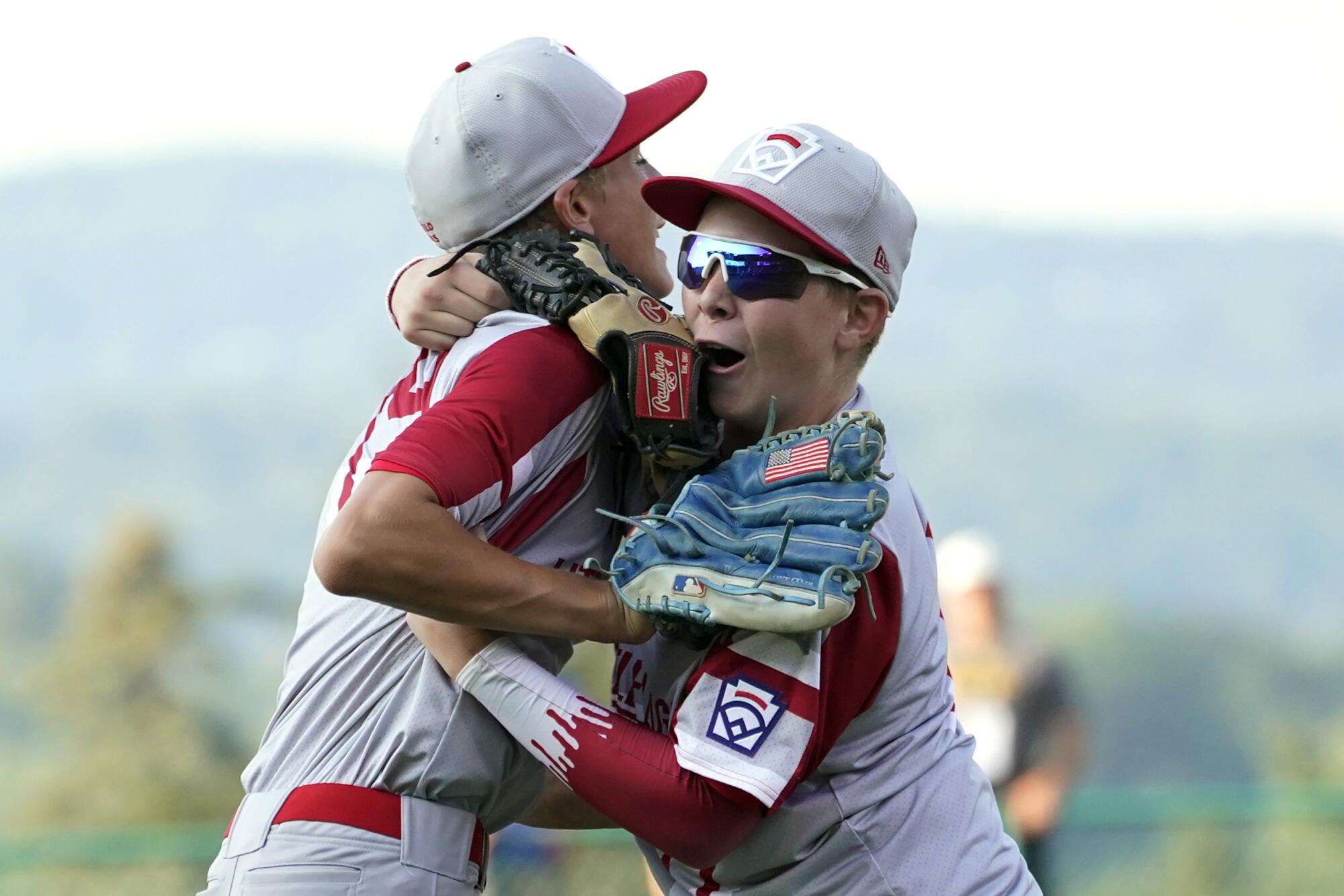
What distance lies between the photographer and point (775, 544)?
2.43 m

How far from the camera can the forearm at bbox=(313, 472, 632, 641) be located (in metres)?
2.30

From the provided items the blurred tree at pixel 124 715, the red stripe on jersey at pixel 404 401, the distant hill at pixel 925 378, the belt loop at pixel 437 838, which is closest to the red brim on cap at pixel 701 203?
the red stripe on jersey at pixel 404 401

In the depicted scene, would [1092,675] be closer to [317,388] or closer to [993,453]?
[993,453]

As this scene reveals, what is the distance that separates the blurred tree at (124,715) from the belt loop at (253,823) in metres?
7.84

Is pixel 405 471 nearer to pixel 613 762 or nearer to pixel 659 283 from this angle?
pixel 613 762

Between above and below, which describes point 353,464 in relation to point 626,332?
below

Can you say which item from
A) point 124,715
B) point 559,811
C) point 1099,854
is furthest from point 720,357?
point 124,715

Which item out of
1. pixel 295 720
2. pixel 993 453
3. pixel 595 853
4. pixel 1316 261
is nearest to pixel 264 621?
pixel 595 853

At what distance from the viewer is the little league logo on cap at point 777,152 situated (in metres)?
2.76

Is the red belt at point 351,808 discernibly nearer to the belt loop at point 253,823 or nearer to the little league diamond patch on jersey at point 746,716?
the belt loop at point 253,823

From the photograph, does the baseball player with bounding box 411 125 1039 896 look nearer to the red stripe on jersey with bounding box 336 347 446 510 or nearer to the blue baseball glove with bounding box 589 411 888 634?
the blue baseball glove with bounding box 589 411 888 634

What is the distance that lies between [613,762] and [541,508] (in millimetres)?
454

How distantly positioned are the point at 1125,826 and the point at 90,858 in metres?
4.66

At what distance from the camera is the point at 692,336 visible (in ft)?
9.10
